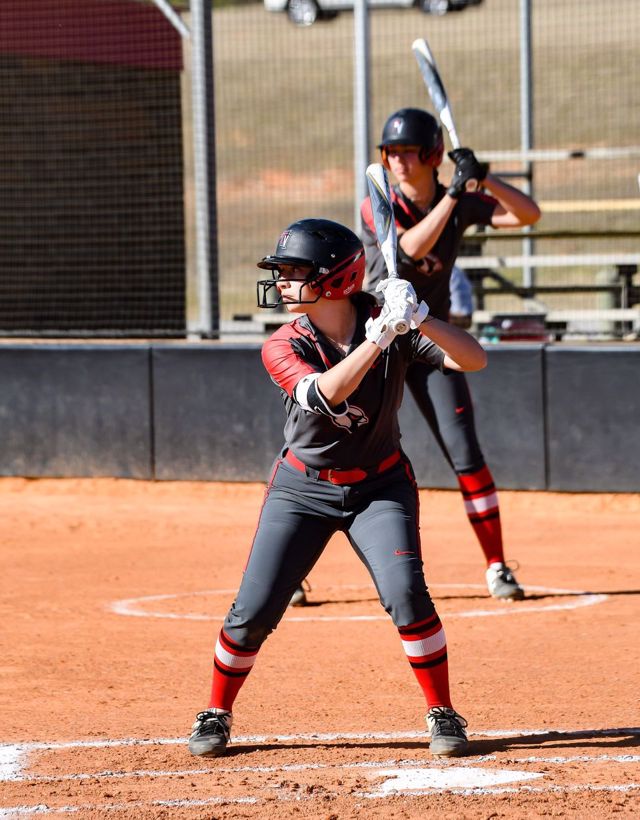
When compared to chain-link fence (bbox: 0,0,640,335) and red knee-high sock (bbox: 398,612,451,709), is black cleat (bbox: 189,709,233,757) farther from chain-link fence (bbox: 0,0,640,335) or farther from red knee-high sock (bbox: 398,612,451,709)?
chain-link fence (bbox: 0,0,640,335)

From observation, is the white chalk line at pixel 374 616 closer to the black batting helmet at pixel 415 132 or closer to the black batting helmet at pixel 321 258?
the black batting helmet at pixel 415 132

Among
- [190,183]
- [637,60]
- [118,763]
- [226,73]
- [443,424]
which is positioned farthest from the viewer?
[637,60]

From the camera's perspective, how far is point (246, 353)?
34.5ft

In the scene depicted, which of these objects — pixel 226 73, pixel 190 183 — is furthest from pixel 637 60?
pixel 190 183

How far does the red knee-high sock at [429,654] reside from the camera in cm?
433

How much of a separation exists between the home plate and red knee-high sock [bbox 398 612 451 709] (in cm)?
27

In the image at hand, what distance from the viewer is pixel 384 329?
3994 mm

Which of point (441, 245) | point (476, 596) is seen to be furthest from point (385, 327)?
point (476, 596)

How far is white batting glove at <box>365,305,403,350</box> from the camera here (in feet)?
13.1

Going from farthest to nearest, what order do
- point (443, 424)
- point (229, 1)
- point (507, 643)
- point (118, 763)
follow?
point (229, 1) < point (443, 424) < point (507, 643) < point (118, 763)

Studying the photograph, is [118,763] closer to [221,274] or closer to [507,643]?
[507,643]

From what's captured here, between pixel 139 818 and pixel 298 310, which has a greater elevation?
pixel 298 310

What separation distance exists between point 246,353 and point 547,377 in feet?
7.34

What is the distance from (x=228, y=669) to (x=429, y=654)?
0.65 meters
